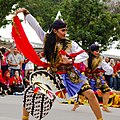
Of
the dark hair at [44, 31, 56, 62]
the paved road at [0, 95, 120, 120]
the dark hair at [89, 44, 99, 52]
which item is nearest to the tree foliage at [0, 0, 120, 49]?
the paved road at [0, 95, 120, 120]

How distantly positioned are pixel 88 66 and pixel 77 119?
1398mm

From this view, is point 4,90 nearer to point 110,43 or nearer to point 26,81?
point 26,81

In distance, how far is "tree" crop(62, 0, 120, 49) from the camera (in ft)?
76.3

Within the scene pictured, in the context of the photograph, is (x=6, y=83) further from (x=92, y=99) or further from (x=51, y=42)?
(x=92, y=99)

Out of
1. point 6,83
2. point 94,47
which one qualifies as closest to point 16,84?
point 6,83

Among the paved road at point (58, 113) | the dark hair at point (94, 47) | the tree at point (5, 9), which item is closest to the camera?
the paved road at point (58, 113)

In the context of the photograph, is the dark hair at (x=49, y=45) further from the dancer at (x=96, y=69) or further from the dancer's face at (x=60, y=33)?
the dancer at (x=96, y=69)

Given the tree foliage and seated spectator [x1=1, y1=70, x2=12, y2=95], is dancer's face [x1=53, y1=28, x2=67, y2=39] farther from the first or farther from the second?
the tree foliage

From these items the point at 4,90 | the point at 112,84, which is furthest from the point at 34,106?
the point at 112,84

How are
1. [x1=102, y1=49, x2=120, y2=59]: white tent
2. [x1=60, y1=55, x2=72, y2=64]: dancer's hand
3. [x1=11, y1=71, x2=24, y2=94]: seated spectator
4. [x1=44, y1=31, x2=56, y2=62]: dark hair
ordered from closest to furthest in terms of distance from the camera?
[x1=60, y1=55, x2=72, y2=64]: dancer's hand < [x1=44, y1=31, x2=56, y2=62]: dark hair < [x1=11, y1=71, x2=24, y2=94]: seated spectator < [x1=102, y1=49, x2=120, y2=59]: white tent

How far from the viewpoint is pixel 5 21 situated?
63.0 feet

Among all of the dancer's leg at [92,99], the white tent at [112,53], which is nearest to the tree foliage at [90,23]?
the white tent at [112,53]

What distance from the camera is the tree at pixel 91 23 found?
23.3m

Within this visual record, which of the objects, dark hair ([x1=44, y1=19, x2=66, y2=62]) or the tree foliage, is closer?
dark hair ([x1=44, y1=19, x2=66, y2=62])
